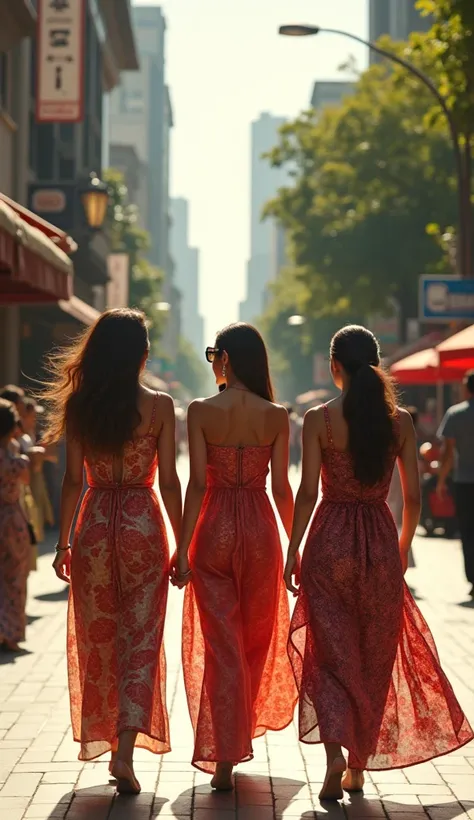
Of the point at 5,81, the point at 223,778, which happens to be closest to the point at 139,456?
the point at 223,778

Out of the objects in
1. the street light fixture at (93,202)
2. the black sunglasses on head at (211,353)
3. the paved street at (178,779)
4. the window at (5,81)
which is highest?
the window at (5,81)

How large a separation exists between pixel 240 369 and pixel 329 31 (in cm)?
1920

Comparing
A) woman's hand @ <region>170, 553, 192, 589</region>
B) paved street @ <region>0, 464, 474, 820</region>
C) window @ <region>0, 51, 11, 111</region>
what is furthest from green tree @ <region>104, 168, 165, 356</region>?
woman's hand @ <region>170, 553, 192, 589</region>

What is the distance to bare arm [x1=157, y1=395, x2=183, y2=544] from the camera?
19.8ft

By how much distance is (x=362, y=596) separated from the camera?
19.6 feet

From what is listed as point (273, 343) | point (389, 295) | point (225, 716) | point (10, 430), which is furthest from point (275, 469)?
point (273, 343)

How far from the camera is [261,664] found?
6145 millimetres

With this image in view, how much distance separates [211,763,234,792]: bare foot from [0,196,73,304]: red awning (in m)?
4.34

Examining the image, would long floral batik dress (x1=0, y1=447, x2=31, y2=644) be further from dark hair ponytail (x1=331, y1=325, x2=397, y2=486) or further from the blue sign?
the blue sign

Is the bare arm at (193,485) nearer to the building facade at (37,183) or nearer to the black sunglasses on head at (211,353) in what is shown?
the black sunglasses on head at (211,353)

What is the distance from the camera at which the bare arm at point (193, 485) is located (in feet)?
19.8

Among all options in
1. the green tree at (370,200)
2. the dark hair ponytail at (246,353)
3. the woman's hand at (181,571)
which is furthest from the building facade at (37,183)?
the woman's hand at (181,571)

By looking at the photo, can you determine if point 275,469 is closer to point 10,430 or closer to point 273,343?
point 10,430

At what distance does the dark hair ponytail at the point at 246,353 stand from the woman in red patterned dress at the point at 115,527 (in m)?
0.34
